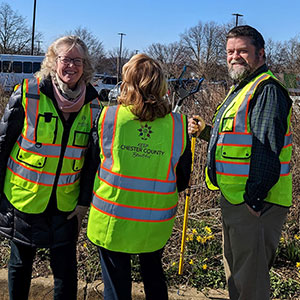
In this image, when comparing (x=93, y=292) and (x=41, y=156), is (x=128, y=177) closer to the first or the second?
(x=41, y=156)

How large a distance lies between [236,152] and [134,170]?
26.7 inches

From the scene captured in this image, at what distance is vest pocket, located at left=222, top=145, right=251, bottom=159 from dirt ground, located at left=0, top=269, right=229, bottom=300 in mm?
1317

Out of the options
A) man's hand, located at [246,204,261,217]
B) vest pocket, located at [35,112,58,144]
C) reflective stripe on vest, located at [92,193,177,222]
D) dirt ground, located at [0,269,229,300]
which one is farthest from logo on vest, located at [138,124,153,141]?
dirt ground, located at [0,269,229,300]

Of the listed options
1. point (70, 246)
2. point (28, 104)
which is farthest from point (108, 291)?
point (28, 104)

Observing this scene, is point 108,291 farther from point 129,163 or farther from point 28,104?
point 28,104

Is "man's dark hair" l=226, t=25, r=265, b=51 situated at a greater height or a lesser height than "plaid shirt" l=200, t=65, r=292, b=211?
greater

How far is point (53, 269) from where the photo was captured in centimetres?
262

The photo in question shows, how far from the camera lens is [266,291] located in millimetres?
2508

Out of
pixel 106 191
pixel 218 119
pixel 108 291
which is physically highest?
pixel 218 119

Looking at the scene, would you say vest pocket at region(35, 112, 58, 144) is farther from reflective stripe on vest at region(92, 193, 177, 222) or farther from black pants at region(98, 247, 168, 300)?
black pants at region(98, 247, 168, 300)

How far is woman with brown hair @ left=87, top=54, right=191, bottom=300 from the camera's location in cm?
219

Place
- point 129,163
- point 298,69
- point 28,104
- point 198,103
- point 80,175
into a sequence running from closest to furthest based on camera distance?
point 129,163 → point 28,104 → point 80,175 → point 198,103 → point 298,69

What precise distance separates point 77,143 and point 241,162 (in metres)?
1.03

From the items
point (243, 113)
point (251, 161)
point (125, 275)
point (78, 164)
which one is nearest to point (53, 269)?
point (125, 275)
